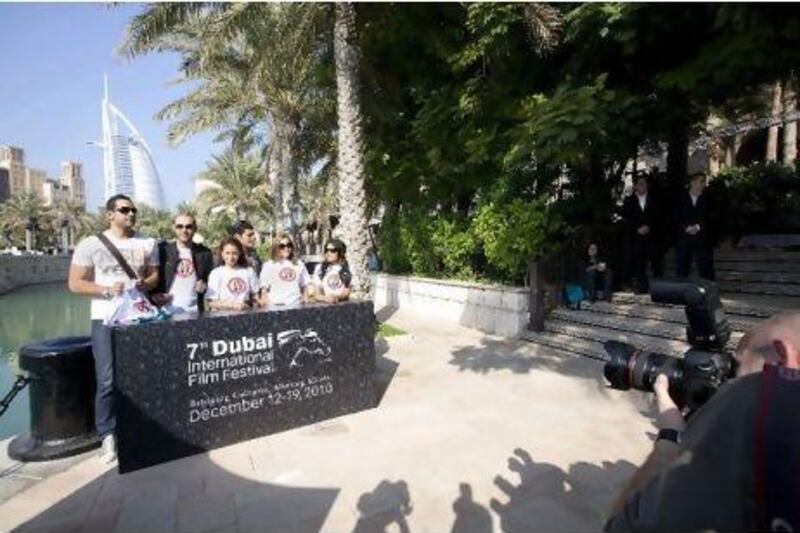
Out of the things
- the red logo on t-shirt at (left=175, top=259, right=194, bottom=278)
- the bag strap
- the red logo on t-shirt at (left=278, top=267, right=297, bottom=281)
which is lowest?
the red logo on t-shirt at (left=278, top=267, right=297, bottom=281)

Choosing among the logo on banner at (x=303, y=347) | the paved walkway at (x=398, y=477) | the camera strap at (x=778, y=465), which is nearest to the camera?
the camera strap at (x=778, y=465)

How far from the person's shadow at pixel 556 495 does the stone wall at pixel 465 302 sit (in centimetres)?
520

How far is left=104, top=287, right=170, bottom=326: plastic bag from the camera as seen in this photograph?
14.3ft

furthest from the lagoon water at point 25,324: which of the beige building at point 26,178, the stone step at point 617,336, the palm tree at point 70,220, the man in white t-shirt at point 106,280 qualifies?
the beige building at point 26,178

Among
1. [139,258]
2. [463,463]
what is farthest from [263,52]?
[463,463]

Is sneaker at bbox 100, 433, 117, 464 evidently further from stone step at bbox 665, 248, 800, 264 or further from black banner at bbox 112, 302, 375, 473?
stone step at bbox 665, 248, 800, 264

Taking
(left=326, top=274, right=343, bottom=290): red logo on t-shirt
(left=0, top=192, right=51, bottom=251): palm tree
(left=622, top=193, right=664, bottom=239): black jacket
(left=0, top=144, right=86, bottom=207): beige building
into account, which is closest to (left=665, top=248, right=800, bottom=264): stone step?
(left=622, top=193, right=664, bottom=239): black jacket

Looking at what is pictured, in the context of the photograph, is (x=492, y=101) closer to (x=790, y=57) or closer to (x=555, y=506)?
(x=790, y=57)

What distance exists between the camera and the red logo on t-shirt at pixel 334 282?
6578mm

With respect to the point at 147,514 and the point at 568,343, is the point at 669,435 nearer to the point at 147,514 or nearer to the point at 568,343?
the point at 147,514

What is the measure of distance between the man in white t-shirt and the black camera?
3.78m

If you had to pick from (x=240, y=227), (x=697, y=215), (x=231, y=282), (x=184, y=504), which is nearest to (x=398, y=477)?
(x=184, y=504)

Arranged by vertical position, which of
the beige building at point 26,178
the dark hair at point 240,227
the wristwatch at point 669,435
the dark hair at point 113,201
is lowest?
the wristwatch at point 669,435

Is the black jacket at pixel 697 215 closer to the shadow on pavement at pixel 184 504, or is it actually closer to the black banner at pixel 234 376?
the black banner at pixel 234 376
